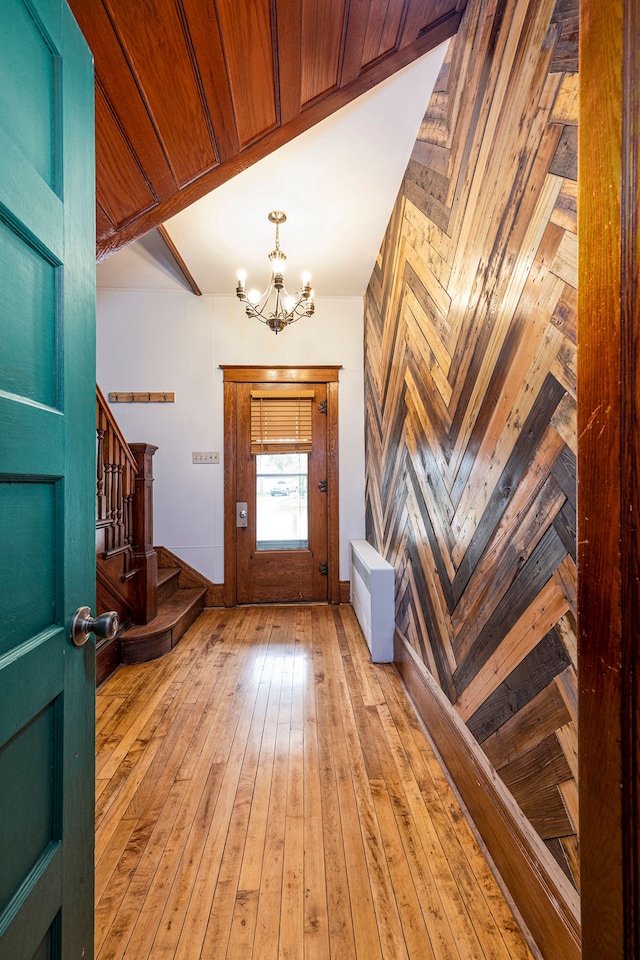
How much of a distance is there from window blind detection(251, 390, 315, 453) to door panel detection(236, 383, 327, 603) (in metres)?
0.06

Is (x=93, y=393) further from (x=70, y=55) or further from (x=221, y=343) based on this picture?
(x=221, y=343)

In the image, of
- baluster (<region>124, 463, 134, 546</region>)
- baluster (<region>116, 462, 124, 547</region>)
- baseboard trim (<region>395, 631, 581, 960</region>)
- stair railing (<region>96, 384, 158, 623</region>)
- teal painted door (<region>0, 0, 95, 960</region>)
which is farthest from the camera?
baluster (<region>124, 463, 134, 546</region>)

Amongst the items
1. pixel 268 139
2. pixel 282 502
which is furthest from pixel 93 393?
pixel 282 502

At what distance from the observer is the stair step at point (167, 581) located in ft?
12.6

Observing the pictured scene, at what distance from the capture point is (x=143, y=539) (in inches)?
129

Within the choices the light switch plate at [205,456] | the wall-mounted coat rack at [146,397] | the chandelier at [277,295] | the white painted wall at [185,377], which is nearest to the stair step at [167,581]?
the white painted wall at [185,377]

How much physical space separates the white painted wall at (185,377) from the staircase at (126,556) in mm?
967

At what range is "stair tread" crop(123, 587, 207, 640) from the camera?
3.10m

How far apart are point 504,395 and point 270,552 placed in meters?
3.37

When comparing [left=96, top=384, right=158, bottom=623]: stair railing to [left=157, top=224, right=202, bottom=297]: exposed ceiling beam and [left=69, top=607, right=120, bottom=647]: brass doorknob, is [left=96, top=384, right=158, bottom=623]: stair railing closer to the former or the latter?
[left=157, top=224, right=202, bottom=297]: exposed ceiling beam

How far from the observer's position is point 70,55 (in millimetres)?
898

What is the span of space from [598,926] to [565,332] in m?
1.11

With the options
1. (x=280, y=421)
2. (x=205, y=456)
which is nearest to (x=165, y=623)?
(x=205, y=456)

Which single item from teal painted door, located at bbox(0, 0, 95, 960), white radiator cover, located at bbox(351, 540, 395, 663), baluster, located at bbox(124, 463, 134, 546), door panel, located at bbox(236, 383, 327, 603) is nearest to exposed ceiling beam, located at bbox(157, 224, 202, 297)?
door panel, located at bbox(236, 383, 327, 603)
